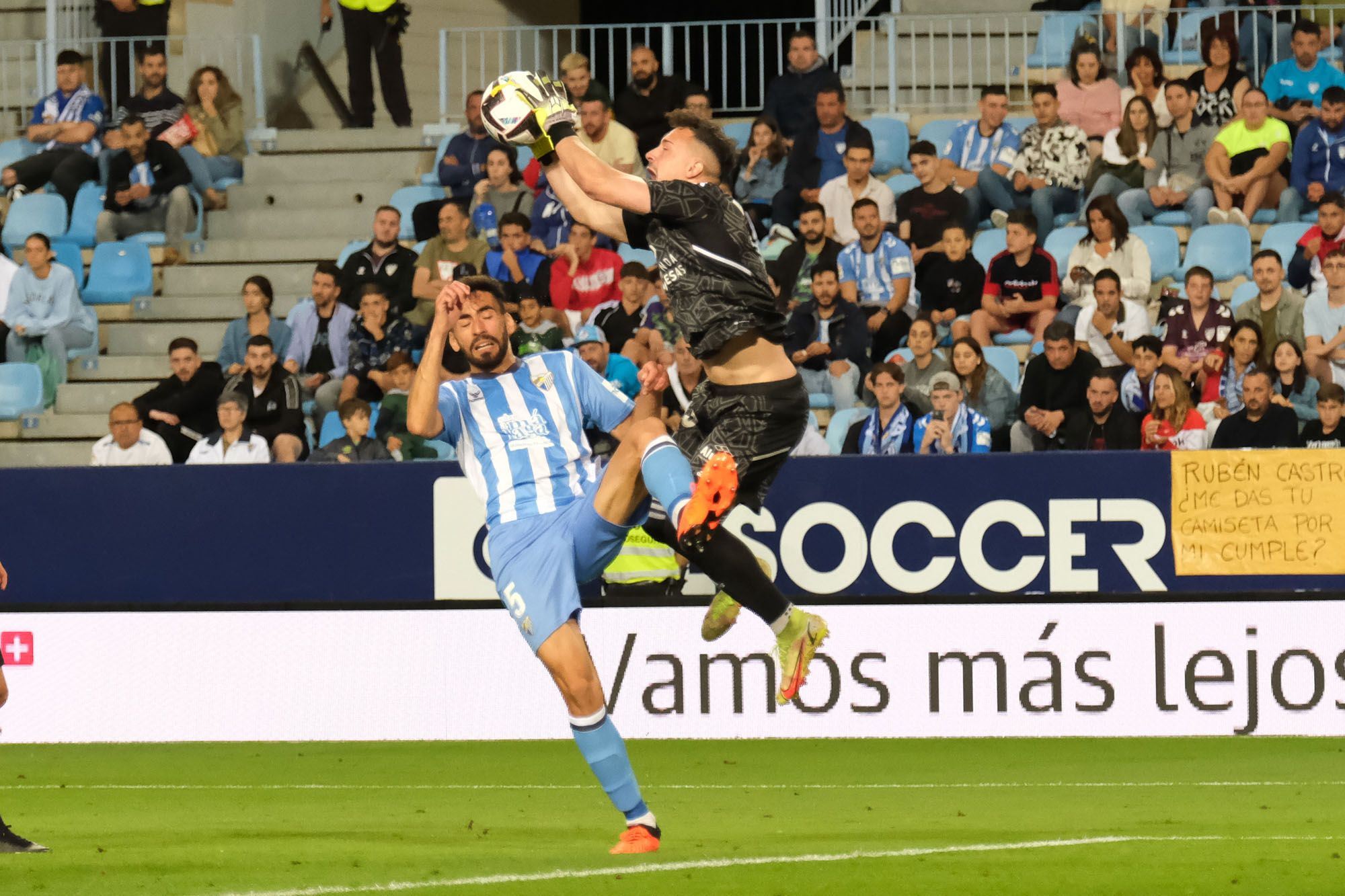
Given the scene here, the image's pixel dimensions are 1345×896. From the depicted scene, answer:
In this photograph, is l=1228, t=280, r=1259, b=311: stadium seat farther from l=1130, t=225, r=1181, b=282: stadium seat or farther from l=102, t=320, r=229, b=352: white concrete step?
l=102, t=320, r=229, b=352: white concrete step

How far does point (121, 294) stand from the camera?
1605 centimetres

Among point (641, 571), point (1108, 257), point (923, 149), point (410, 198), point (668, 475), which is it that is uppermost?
point (923, 149)

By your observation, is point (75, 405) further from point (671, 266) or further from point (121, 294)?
point (671, 266)

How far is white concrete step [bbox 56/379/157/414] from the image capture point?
1510cm

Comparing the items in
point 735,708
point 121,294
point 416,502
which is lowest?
point 735,708

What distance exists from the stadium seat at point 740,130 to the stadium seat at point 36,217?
5517mm

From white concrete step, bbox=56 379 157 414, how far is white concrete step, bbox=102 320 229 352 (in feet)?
1.60

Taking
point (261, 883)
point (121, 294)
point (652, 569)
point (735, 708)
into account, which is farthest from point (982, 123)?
point (261, 883)

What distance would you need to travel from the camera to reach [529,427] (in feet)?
23.4

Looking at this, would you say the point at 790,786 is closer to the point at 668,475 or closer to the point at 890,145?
the point at 668,475

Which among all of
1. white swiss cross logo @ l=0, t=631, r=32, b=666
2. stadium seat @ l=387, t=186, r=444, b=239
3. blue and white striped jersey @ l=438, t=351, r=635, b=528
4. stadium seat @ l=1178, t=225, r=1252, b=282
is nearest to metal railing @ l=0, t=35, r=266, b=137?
stadium seat @ l=387, t=186, r=444, b=239

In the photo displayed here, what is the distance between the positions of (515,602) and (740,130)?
9.48m

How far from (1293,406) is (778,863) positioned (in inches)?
273

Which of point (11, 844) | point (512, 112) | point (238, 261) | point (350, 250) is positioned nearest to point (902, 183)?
point (350, 250)
